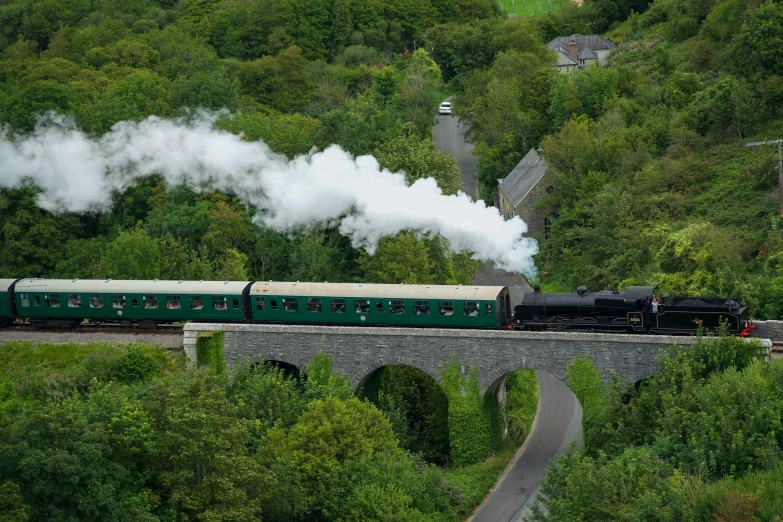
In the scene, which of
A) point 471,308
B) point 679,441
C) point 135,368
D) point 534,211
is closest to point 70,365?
point 135,368

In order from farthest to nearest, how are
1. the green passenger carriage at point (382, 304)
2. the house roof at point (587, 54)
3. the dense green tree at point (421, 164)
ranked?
the house roof at point (587, 54) → the dense green tree at point (421, 164) → the green passenger carriage at point (382, 304)

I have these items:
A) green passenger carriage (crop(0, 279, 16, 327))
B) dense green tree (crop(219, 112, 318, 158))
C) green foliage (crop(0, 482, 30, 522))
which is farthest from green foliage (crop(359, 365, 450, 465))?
dense green tree (crop(219, 112, 318, 158))

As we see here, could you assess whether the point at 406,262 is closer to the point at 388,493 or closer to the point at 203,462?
the point at 388,493

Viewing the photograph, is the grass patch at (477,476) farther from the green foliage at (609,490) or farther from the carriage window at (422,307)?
the green foliage at (609,490)

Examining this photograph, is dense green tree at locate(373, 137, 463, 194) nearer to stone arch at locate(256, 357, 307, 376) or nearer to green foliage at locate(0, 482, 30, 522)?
stone arch at locate(256, 357, 307, 376)

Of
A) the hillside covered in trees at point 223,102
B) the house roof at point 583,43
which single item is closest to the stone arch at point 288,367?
the hillside covered in trees at point 223,102

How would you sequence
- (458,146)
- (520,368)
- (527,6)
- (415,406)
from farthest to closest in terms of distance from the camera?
(527,6), (458,146), (415,406), (520,368)

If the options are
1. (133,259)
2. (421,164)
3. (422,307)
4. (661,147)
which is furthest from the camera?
(661,147)
